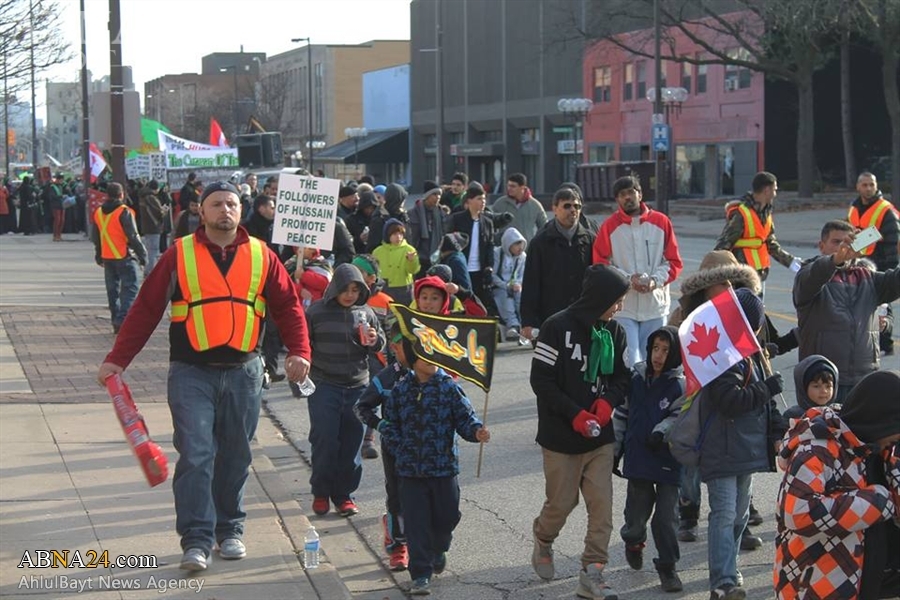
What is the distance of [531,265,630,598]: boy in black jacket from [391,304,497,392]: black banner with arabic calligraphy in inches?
19.6

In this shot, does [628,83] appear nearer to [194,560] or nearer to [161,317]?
[161,317]

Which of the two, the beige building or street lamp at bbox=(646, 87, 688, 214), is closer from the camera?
street lamp at bbox=(646, 87, 688, 214)

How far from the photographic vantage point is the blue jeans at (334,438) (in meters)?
8.20

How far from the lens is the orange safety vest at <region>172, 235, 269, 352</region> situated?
6.77 metres

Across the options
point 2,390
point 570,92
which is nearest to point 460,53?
point 570,92

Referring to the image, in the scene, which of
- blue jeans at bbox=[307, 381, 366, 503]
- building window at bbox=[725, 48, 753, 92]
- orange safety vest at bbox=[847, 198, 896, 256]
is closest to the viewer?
blue jeans at bbox=[307, 381, 366, 503]

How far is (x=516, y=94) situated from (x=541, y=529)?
67.7 m

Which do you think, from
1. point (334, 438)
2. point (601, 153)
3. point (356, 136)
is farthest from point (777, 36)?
point (356, 136)

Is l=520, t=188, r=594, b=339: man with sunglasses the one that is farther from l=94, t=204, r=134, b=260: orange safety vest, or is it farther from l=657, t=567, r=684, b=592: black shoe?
l=94, t=204, r=134, b=260: orange safety vest

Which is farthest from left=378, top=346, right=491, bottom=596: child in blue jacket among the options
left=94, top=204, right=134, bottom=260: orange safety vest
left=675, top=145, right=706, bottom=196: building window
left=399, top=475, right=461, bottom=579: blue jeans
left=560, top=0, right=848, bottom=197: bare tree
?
left=675, top=145, right=706, bottom=196: building window

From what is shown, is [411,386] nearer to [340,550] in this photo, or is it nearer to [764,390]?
[340,550]

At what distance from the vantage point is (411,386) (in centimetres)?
691

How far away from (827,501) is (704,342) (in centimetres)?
140

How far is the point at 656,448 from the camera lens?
664 centimetres
